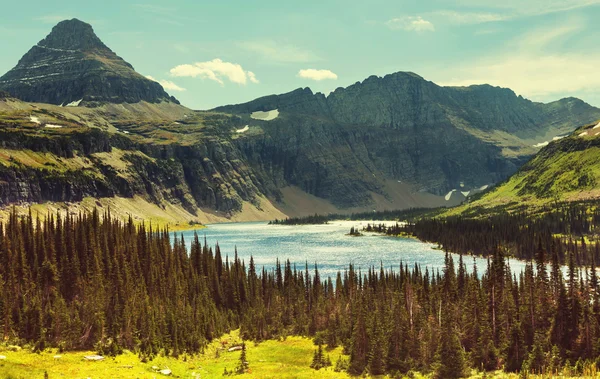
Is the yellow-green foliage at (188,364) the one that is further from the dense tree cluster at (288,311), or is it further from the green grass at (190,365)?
the dense tree cluster at (288,311)

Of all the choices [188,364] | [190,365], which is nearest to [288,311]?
[188,364]

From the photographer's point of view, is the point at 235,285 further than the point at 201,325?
Yes

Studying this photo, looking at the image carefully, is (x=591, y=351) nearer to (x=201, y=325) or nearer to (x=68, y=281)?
(x=201, y=325)

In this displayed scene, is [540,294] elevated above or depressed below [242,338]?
above

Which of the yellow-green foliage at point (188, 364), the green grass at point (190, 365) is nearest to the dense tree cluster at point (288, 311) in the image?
the green grass at point (190, 365)

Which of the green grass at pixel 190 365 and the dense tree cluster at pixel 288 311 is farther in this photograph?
the dense tree cluster at pixel 288 311

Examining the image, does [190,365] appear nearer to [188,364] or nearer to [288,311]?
[188,364]

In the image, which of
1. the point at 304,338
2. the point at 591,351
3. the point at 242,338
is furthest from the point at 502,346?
the point at 242,338

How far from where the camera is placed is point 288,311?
111m

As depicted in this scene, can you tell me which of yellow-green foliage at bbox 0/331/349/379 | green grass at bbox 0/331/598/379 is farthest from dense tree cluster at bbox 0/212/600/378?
yellow-green foliage at bbox 0/331/349/379

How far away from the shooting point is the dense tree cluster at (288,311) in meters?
70.3

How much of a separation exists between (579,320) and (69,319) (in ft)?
230

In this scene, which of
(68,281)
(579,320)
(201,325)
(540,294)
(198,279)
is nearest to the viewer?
(579,320)

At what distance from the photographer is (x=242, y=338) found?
96.6 meters
